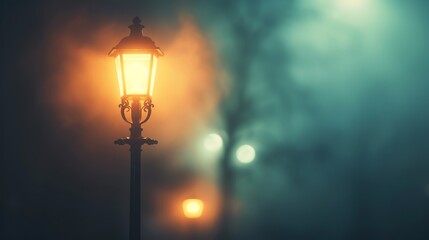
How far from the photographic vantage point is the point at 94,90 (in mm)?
14273

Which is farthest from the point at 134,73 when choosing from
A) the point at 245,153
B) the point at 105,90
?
the point at 245,153

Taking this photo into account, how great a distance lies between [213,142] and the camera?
57.6ft

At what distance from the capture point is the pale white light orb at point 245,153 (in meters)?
18.4

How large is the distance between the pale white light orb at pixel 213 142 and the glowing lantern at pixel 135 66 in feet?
31.8

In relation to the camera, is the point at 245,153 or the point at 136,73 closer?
the point at 136,73

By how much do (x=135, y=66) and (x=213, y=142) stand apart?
10009mm

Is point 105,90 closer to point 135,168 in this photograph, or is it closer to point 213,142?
point 213,142

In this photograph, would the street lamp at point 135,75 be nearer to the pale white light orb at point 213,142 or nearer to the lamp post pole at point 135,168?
the lamp post pole at point 135,168

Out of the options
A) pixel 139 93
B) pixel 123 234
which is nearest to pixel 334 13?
pixel 123 234

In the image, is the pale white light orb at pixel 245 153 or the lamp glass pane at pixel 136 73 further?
the pale white light orb at pixel 245 153

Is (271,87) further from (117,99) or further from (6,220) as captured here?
(6,220)

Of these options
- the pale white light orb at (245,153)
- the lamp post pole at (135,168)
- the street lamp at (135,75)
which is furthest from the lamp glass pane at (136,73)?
Result: the pale white light orb at (245,153)

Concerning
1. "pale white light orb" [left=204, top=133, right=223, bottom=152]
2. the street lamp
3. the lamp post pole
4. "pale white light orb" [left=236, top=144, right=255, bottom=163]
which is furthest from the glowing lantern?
"pale white light orb" [left=236, top=144, right=255, bottom=163]

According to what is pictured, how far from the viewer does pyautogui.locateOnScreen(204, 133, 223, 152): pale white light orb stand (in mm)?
17344
